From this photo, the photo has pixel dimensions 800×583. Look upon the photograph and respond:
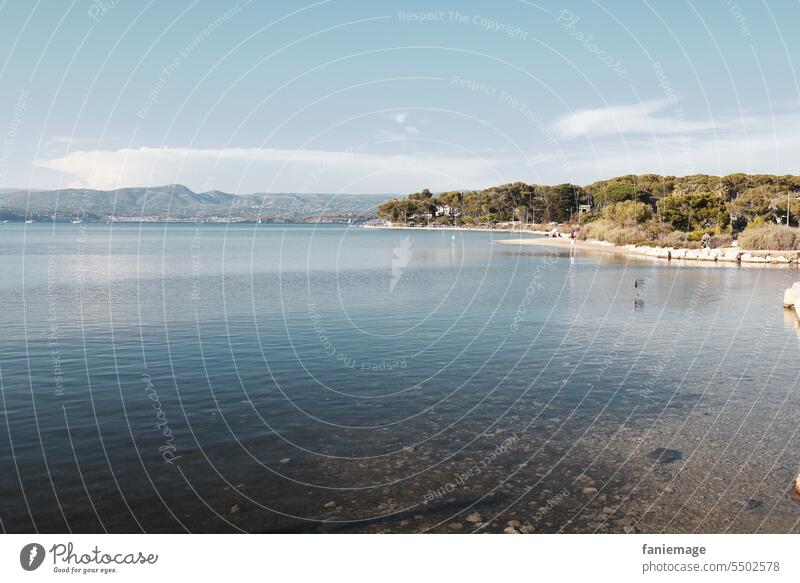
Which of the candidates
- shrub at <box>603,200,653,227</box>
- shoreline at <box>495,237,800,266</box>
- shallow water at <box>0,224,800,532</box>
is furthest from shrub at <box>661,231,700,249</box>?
shallow water at <box>0,224,800,532</box>

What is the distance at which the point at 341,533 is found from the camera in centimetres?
1148

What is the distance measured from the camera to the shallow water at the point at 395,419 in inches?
491

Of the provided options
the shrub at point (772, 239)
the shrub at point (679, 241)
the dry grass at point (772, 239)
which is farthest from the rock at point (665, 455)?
the shrub at point (679, 241)

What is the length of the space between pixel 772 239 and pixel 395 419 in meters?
95.8

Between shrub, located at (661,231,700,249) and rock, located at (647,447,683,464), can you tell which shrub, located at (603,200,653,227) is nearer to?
shrub, located at (661,231,700,249)

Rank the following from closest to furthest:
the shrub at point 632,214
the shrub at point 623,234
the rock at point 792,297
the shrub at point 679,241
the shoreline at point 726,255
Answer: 1. the rock at point 792,297
2. the shoreline at point 726,255
3. the shrub at point 679,241
4. the shrub at point 623,234
5. the shrub at point 632,214

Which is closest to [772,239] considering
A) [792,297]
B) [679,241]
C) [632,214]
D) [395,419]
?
[679,241]

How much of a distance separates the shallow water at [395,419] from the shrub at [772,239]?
203 feet

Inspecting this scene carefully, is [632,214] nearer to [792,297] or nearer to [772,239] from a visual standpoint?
[772,239]

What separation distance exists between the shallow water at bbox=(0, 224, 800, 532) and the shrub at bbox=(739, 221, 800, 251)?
2434 inches

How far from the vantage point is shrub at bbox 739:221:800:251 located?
9294 centimetres

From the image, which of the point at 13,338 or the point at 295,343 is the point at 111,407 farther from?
the point at 13,338

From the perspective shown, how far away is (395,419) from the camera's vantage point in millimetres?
18547

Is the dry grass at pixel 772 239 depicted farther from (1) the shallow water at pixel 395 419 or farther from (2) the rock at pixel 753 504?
(2) the rock at pixel 753 504
